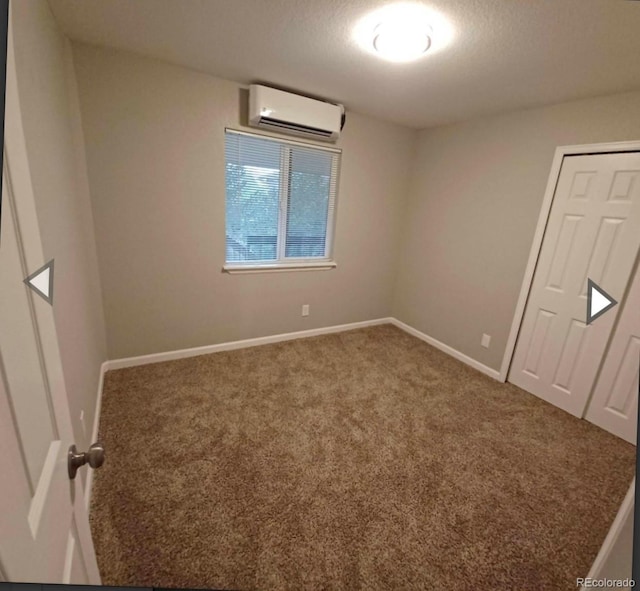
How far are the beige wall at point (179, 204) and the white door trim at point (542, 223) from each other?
55.2 inches

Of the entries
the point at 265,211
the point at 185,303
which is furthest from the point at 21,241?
the point at 265,211

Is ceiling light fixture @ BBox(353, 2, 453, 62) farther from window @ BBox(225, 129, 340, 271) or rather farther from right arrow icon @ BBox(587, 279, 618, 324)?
right arrow icon @ BBox(587, 279, 618, 324)

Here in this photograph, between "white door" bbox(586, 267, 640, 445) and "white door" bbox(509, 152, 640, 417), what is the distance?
0.05 m

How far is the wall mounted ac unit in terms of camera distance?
2.18 metres

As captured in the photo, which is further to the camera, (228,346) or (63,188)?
(228,346)

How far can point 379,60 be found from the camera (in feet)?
5.60

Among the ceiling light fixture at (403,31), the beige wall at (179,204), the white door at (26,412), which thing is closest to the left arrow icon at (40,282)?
the white door at (26,412)

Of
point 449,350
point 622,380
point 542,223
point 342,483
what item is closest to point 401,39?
point 542,223

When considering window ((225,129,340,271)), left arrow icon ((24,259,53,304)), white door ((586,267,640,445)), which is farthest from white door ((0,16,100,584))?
white door ((586,267,640,445))

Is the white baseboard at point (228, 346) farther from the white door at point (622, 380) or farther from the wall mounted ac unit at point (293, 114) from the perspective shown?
the white door at point (622, 380)

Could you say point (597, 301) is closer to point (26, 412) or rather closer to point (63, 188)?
point (26, 412)

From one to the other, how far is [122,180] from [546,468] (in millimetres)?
3201

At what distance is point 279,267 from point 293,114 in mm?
1256

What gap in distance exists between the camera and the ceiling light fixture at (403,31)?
1.28 m
